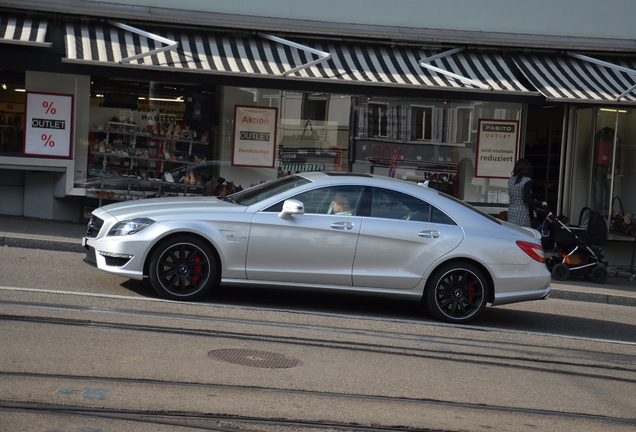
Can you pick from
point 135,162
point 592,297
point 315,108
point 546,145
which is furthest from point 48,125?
point 546,145

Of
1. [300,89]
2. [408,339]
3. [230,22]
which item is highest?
[230,22]

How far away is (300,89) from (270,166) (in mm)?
1595

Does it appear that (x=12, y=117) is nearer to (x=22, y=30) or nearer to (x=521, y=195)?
(x=22, y=30)

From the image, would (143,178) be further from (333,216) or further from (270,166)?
(333,216)

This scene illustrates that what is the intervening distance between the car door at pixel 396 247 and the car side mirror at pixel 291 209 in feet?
2.35

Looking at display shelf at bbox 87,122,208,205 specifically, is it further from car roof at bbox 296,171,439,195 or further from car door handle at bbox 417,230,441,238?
car door handle at bbox 417,230,441,238

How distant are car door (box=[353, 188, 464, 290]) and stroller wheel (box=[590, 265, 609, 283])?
541 centimetres

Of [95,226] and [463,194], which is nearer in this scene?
[95,226]

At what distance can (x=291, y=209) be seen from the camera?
8039 millimetres

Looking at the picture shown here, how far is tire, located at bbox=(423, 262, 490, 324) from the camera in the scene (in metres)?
8.50

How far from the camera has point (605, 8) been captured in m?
15.4

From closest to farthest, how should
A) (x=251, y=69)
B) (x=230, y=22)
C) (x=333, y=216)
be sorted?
(x=333, y=216), (x=251, y=69), (x=230, y=22)

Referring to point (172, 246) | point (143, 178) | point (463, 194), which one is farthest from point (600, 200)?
point (172, 246)

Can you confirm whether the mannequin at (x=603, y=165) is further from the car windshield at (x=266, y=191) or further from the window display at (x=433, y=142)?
the car windshield at (x=266, y=191)
